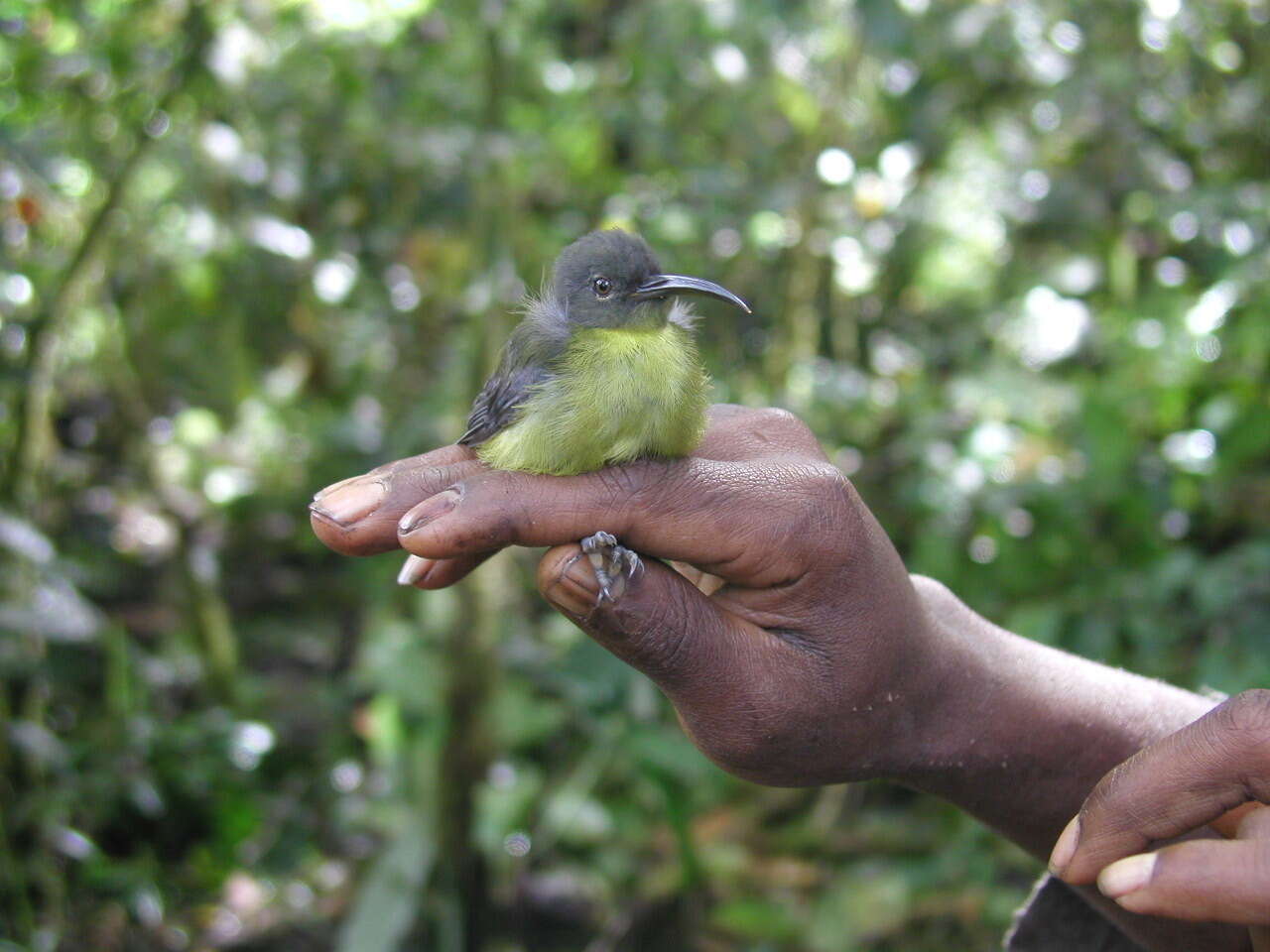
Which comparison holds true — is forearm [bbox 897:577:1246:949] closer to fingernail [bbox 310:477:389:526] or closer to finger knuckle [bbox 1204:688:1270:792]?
finger knuckle [bbox 1204:688:1270:792]

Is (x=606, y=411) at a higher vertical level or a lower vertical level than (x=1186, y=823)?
higher

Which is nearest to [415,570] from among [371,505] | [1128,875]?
[371,505]

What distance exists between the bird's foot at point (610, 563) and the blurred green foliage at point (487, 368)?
1.69 metres

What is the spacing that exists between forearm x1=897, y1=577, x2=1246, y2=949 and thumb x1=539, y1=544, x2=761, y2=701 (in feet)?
1.42

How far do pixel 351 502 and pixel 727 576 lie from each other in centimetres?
62

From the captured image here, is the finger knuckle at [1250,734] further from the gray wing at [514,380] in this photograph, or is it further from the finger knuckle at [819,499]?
the gray wing at [514,380]

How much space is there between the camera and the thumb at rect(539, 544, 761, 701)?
1820 millimetres

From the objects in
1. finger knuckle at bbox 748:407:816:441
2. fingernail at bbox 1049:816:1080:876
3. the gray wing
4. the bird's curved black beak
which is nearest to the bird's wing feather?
the gray wing

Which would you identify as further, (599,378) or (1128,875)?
(599,378)

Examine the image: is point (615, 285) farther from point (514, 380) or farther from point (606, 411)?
point (606, 411)

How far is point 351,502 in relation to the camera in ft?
6.03

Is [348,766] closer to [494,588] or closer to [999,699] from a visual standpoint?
[494,588]

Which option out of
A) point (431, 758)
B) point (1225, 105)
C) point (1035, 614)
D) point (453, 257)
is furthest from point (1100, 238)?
point (431, 758)

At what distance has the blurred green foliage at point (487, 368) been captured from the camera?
3.93 meters
